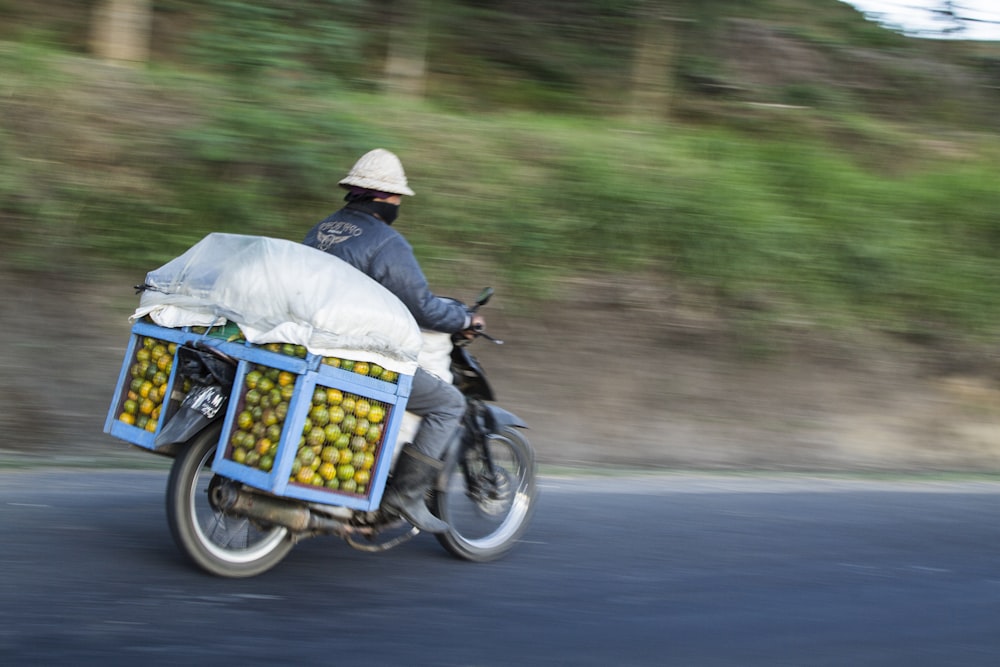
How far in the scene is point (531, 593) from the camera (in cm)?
474

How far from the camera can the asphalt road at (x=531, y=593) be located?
12.8ft

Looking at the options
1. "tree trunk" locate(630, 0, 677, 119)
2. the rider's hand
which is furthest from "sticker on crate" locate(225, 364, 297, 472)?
"tree trunk" locate(630, 0, 677, 119)

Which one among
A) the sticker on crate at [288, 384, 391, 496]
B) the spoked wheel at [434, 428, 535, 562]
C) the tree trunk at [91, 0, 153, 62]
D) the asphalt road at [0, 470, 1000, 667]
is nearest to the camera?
the asphalt road at [0, 470, 1000, 667]

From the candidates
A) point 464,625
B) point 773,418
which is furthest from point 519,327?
point 464,625

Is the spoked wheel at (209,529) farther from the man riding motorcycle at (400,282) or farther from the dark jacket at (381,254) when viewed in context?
the dark jacket at (381,254)

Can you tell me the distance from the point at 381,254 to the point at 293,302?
2.09ft

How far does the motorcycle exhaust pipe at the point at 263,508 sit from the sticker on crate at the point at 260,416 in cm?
20

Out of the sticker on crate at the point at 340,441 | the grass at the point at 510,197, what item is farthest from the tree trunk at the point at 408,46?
the sticker on crate at the point at 340,441

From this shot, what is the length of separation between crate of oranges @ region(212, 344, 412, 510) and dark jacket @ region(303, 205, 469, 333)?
48cm

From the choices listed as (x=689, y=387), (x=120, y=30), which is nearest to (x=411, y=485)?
(x=689, y=387)

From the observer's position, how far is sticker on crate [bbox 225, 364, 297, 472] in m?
4.17

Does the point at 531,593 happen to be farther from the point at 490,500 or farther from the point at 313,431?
the point at 313,431

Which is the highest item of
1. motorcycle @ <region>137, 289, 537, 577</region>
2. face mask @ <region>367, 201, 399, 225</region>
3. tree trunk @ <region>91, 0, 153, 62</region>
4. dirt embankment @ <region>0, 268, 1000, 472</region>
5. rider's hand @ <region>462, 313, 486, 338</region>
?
tree trunk @ <region>91, 0, 153, 62</region>

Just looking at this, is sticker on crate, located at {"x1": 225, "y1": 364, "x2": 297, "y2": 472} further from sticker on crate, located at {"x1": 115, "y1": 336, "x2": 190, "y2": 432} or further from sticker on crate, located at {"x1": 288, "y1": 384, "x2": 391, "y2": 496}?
sticker on crate, located at {"x1": 115, "y1": 336, "x2": 190, "y2": 432}
